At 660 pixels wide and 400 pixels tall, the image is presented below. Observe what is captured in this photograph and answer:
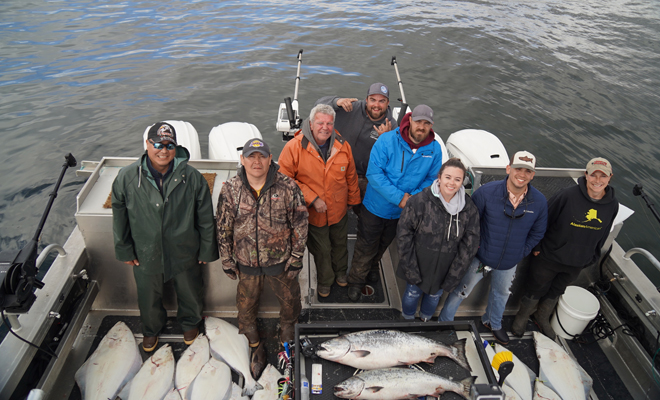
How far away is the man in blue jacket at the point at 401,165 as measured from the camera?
297 centimetres

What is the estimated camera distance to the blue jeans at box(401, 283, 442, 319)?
3.19 metres

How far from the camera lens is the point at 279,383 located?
2.76m

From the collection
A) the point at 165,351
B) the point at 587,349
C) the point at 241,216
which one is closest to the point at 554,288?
the point at 587,349

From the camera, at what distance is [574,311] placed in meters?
3.41

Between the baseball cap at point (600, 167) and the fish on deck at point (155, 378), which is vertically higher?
the baseball cap at point (600, 167)

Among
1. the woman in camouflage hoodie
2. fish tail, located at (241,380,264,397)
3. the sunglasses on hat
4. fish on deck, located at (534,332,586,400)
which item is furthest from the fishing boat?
the sunglasses on hat

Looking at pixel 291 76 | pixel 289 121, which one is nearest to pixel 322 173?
pixel 289 121

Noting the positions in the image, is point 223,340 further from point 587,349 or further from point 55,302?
point 587,349

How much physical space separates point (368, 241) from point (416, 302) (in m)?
0.66

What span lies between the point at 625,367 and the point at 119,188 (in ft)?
14.3

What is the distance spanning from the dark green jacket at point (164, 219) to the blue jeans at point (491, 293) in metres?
1.99

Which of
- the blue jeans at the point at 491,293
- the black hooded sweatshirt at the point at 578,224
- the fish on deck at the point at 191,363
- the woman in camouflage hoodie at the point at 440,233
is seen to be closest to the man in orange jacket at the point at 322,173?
the woman in camouflage hoodie at the point at 440,233

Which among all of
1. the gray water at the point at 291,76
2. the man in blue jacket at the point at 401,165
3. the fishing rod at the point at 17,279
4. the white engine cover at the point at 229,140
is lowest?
the gray water at the point at 291,76

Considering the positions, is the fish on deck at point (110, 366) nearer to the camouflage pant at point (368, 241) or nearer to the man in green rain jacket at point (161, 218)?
the man in green rain jacket at point (161, 218)
